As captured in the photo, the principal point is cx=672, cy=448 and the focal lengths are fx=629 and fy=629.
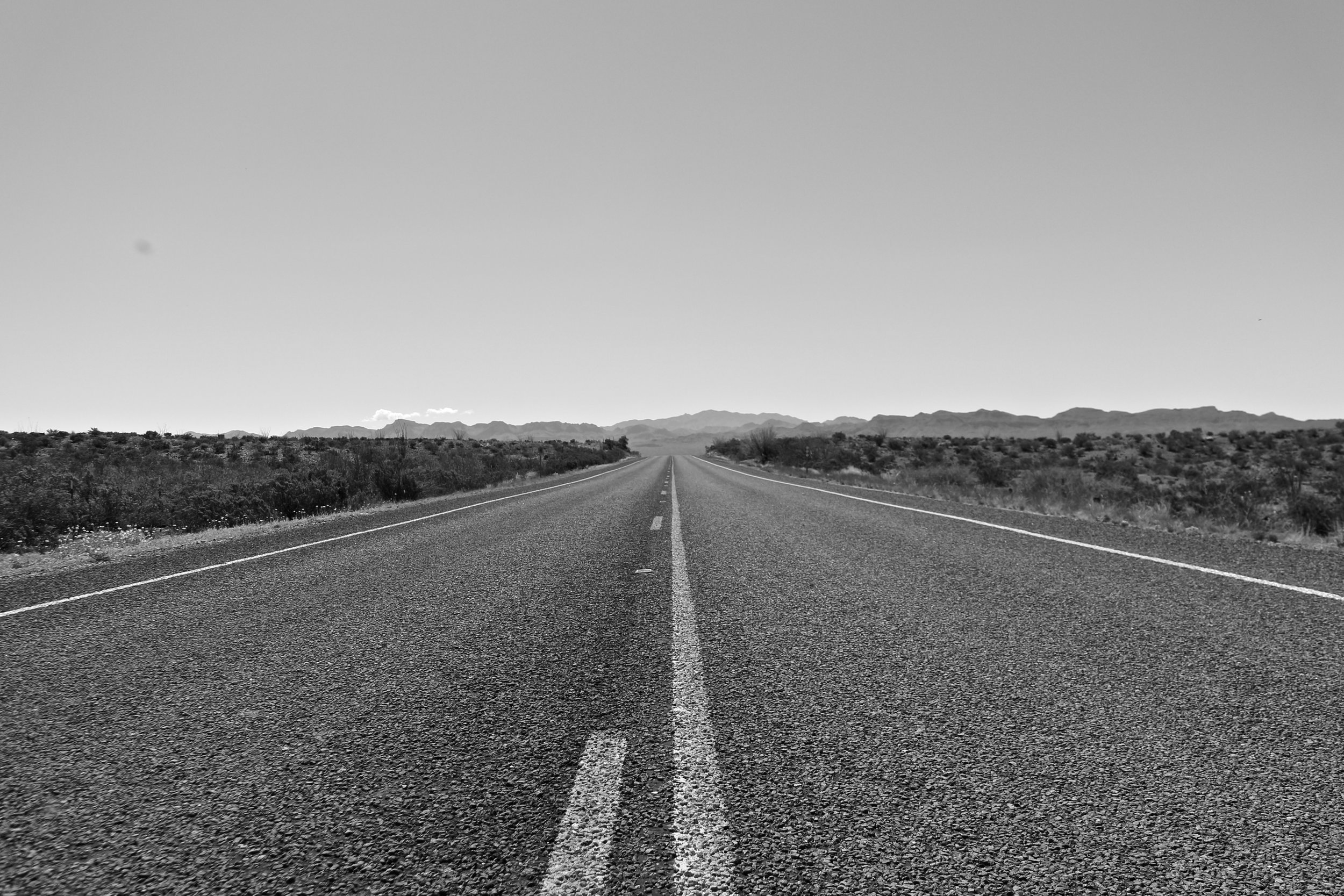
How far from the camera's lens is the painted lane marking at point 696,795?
174cm

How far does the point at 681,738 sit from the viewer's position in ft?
8.61

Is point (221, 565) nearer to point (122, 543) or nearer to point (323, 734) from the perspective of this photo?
point (122, 543)

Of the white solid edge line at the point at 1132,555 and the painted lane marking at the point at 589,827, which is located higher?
the painted lane marking at the point at 589,827

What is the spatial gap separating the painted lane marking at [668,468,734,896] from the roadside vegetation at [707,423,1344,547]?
998 centimetres

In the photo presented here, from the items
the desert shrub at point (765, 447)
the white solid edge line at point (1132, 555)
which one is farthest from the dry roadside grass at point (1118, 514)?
the desert shrub at point (765, 447)

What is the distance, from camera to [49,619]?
189 inches

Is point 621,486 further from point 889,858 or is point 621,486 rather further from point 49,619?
point 889,858

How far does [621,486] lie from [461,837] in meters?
19.1

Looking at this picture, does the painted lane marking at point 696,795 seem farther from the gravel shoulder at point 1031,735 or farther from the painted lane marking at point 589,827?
the painted lane marking at point 589,827

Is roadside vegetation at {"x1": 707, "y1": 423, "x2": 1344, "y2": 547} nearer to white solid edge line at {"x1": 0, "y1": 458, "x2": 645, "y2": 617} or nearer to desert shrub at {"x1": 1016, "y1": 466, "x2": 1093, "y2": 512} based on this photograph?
desert shrub at {"x1": 1016, "y1": 466, "x2": 1093, "y2": 512}

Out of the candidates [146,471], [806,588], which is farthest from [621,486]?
[806,588]

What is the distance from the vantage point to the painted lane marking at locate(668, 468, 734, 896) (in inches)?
68.7

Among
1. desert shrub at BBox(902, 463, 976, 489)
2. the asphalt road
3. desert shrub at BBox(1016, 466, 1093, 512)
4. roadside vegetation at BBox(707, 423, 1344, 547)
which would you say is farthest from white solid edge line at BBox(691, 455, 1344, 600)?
desert shrub at BBox(902, 463, 976, 489)

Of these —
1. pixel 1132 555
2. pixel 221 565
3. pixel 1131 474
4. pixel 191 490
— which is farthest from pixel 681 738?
pixel 1131 474
